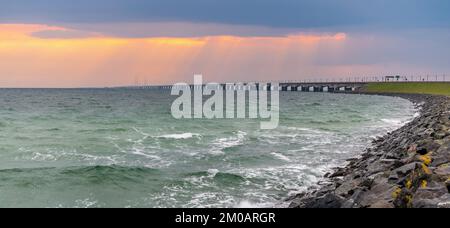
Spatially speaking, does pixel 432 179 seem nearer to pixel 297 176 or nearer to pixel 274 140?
pixel 297 176

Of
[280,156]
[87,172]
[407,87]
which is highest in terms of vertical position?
[407,87]

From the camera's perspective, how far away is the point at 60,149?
24.8 metres

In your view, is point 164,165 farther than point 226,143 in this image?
No

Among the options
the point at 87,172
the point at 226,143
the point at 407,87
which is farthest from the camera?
the point at 407,87

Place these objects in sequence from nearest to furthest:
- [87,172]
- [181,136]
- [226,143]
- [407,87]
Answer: [87,172]
[226,143]
[181,136]
[407,87]

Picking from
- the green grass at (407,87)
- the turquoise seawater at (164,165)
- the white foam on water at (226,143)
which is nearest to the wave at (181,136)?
the turquoise seawater at (164,165)

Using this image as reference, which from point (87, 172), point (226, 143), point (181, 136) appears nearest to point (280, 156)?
point (226, 143)

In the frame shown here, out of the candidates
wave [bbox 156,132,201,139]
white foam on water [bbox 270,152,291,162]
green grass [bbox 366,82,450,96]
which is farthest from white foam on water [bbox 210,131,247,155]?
green grass [bbox 366,82,450,96]

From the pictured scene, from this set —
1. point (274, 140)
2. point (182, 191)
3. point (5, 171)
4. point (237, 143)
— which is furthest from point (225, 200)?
point (274, 140)

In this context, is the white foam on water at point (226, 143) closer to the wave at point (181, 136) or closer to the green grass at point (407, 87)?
the wave at point (181, 136)

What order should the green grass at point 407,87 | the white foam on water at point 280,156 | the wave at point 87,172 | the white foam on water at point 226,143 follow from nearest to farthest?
1. the wave at point 87,172
2. the white foam on water at point 280,156
3. the white foam on water at point 226,143
4. the green grass at point 407,87

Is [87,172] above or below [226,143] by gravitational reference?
above

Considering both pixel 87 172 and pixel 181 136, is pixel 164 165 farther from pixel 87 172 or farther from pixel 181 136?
pixel 181 136
